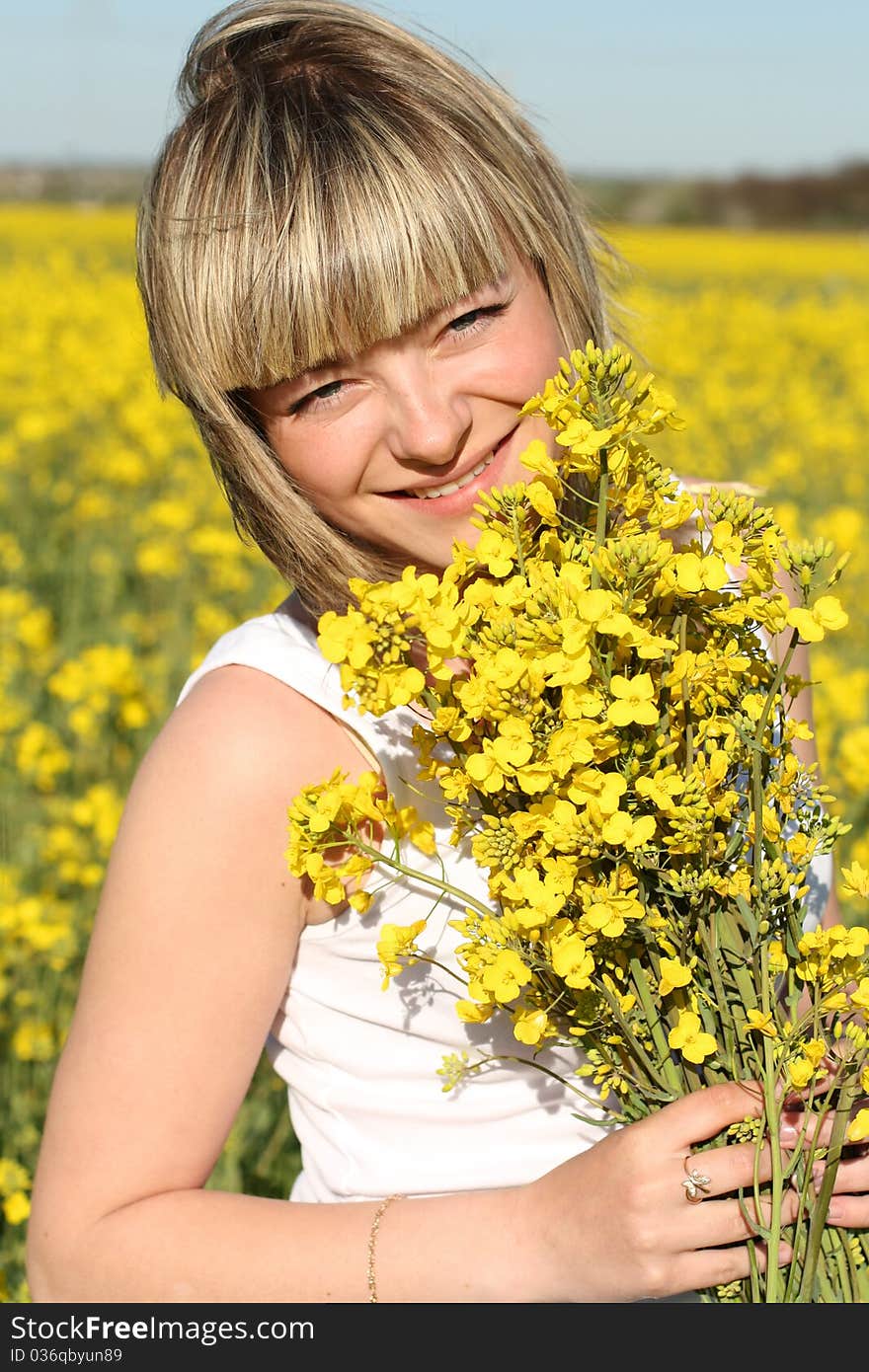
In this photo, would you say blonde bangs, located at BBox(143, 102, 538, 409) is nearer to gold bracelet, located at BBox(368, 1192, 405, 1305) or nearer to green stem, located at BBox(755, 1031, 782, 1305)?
green stem, located at BBox(755, 1031, 782, 1305)

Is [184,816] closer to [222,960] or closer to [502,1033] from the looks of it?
[222,960]

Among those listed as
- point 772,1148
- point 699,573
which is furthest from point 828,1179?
point 699,573

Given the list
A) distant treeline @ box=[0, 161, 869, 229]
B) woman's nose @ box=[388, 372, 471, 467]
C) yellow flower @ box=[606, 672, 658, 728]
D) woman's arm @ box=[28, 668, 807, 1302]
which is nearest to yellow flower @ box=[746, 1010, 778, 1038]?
yellow flower @ box=[606, 672, 658, 728]

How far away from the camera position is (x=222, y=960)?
135 centimetres

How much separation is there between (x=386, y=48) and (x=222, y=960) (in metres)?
0.96

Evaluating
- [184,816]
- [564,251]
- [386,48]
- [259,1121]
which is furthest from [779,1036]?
[259,1121]

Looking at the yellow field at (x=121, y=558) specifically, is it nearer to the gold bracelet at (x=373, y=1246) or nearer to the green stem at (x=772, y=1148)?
the gold bracelet at (x=373, y=1246)

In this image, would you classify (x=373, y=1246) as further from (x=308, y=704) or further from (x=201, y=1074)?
(x=308, y=704)

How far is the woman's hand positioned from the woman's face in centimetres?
59

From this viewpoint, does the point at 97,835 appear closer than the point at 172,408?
Yes

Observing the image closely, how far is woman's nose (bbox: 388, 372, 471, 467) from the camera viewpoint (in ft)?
4.16

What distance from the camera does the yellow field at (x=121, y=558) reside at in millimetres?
2367
